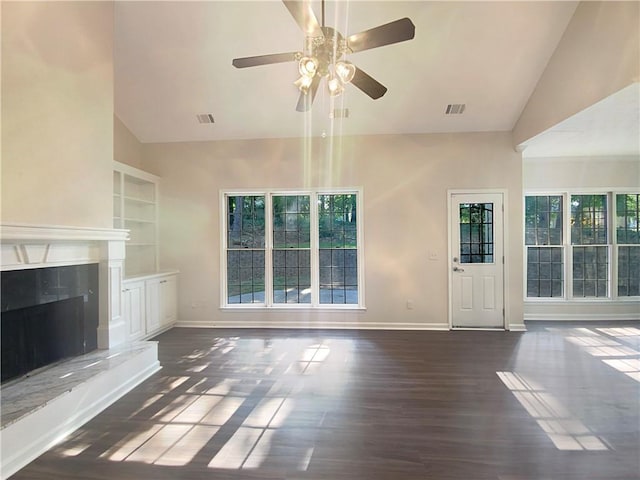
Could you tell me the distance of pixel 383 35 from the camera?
2.24 meters

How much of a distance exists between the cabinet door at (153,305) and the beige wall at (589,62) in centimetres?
575

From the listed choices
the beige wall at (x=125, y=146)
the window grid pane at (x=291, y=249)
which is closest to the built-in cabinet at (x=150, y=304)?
the window grid pane at (x=291, y=249)

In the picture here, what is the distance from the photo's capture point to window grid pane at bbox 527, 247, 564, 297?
217 inches

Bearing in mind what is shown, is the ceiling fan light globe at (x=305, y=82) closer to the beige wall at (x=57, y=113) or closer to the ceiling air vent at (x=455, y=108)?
the beige wall at (x=57, y=113)

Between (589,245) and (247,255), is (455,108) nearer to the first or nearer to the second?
(589,245)

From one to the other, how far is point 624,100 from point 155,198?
20.2ft

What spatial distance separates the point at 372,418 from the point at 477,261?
3409 mm

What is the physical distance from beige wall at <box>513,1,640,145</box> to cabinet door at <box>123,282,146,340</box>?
5.70 meters

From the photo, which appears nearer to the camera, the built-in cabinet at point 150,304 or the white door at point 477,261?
the built-in cabinet at point 150,304

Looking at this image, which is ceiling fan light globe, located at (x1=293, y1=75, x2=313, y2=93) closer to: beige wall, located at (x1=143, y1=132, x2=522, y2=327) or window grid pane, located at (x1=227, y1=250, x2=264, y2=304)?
beige wall, located at (x1=143, y1=132, x2=522, y2=327)

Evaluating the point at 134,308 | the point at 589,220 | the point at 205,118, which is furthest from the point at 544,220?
the point at 134,308

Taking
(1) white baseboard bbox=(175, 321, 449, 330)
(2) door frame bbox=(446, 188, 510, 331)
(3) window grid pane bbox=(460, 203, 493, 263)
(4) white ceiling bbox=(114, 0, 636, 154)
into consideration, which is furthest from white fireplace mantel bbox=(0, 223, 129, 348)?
(3) window grid pane bbox=(460, 203, 493, 263)

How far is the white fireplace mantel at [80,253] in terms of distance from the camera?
95.8 inches

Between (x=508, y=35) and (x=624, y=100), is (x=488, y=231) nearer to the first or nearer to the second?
(x=624, y=100)
